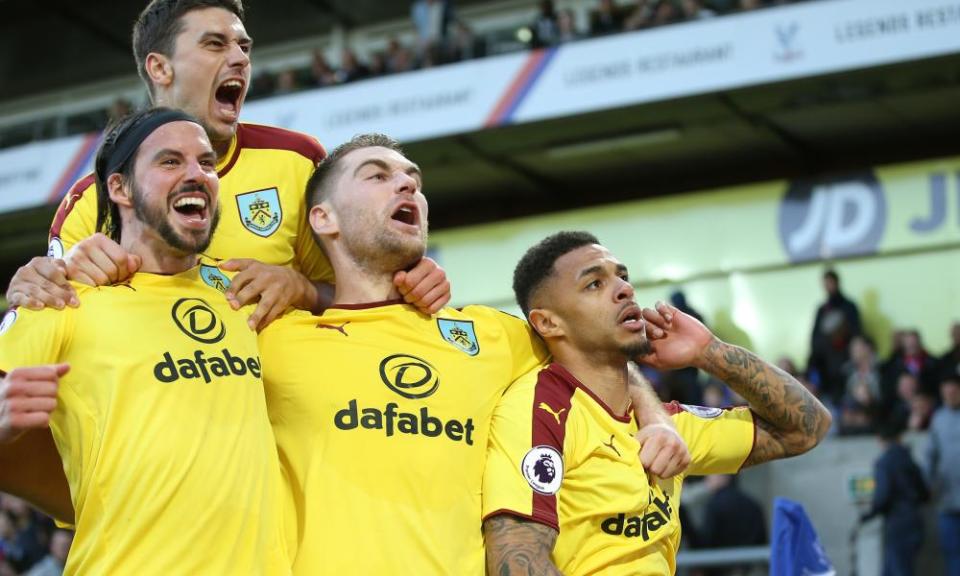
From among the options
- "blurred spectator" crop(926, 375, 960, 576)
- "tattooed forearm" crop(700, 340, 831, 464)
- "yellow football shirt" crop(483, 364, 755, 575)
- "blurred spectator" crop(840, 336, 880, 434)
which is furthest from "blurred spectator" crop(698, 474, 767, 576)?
"yellow football shirt" crop(483, 364, 755, 575)

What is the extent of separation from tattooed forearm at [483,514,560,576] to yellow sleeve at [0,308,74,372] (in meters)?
1.50

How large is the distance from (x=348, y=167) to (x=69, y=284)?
1.28 metres

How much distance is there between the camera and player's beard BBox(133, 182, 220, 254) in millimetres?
4059

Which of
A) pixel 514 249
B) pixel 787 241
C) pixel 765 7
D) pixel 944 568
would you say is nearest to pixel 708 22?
pixel 765 7

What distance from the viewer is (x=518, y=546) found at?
414 centimetres

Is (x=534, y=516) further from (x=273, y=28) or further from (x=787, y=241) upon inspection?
(x=273, y=28)

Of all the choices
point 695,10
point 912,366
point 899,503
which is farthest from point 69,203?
point 695,10

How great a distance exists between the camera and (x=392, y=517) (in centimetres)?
408

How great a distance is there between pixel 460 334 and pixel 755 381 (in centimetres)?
124

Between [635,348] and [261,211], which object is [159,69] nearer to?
[261,211]

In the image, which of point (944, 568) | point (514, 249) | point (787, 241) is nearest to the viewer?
point (944, 568)

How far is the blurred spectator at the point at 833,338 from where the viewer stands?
47.3 ft

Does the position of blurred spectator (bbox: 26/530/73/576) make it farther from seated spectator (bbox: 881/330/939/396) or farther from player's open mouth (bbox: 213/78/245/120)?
player's open mouth (bbox: 213/78/245/120)

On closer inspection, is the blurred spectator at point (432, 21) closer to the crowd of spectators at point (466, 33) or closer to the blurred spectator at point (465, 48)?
the crowd of spectators at point (466, 33)
